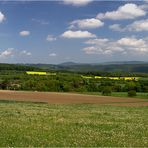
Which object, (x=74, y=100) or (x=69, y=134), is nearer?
(x=69, y=134)

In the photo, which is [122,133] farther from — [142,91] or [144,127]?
[142,91]

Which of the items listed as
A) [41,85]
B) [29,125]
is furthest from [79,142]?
[41,85]

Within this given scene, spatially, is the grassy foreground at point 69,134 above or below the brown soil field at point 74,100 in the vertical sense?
above

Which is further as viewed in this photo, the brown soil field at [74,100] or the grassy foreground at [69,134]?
the brown soil field at [74,100]

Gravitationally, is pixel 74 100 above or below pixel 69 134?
below

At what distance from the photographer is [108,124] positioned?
23938 millimetres

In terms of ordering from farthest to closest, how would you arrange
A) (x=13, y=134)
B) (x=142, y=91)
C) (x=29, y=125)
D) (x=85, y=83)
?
1. (x=85, y=83)
2. (x=142, y=91)
3. (x=29, y=125)
4. (x=13, y=134)

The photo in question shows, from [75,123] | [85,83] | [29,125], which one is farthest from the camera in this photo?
[85,83]

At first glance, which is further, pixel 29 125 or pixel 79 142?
pixel 29 125

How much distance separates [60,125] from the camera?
22.7 m

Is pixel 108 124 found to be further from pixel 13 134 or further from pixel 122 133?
pixel 13 134

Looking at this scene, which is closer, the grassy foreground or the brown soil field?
the grassy foreground

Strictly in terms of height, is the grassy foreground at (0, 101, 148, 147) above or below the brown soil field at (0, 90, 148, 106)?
above

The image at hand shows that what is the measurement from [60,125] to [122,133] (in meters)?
4.29
